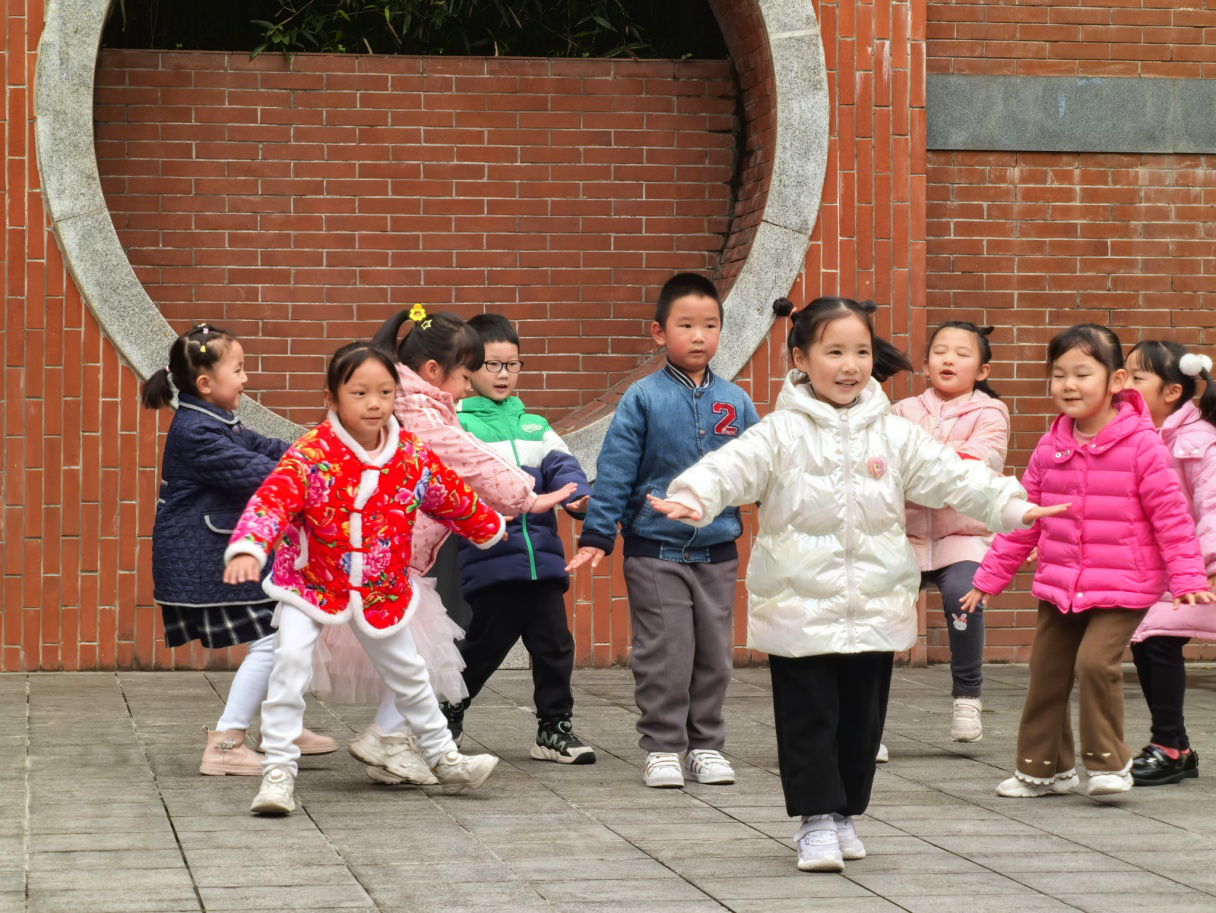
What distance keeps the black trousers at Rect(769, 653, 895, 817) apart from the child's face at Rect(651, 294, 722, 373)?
1.43 metres

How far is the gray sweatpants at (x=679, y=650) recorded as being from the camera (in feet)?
18.2

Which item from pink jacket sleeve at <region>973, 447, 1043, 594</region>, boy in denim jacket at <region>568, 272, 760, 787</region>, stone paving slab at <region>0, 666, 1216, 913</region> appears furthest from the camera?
boy in denim jacket at <region>568, 272, 760, 787</region>

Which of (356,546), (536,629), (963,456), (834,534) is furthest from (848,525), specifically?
(963,456)

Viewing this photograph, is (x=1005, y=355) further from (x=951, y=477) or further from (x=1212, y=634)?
(x=951, y=477)

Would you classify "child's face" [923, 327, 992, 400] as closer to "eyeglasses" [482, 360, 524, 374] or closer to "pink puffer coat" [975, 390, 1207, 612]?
"pink puffer coat" [975, 390, 1207, 612]

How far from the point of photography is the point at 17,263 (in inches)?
303

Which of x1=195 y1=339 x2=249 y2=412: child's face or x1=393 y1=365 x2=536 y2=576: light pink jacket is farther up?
x1=195 y1=339 x2=249 y2=412: child's face

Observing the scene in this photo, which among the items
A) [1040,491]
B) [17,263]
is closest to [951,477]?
[1040,491]

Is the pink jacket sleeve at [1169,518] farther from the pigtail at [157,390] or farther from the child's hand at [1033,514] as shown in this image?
the pigtail at [157,390]

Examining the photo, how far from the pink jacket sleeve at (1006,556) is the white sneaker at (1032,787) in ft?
2.01

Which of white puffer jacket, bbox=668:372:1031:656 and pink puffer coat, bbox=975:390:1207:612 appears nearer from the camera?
white puffer jacket, bbox=668:372:1031:656

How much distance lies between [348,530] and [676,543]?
3.77ft

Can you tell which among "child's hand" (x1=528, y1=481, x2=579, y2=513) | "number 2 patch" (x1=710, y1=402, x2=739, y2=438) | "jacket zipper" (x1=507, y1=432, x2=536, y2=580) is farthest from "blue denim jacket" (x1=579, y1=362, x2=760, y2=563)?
"jacket zipper" (x1=507, y1=432, x2=536, y2=580)

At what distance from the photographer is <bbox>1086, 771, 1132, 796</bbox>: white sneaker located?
513 cm
